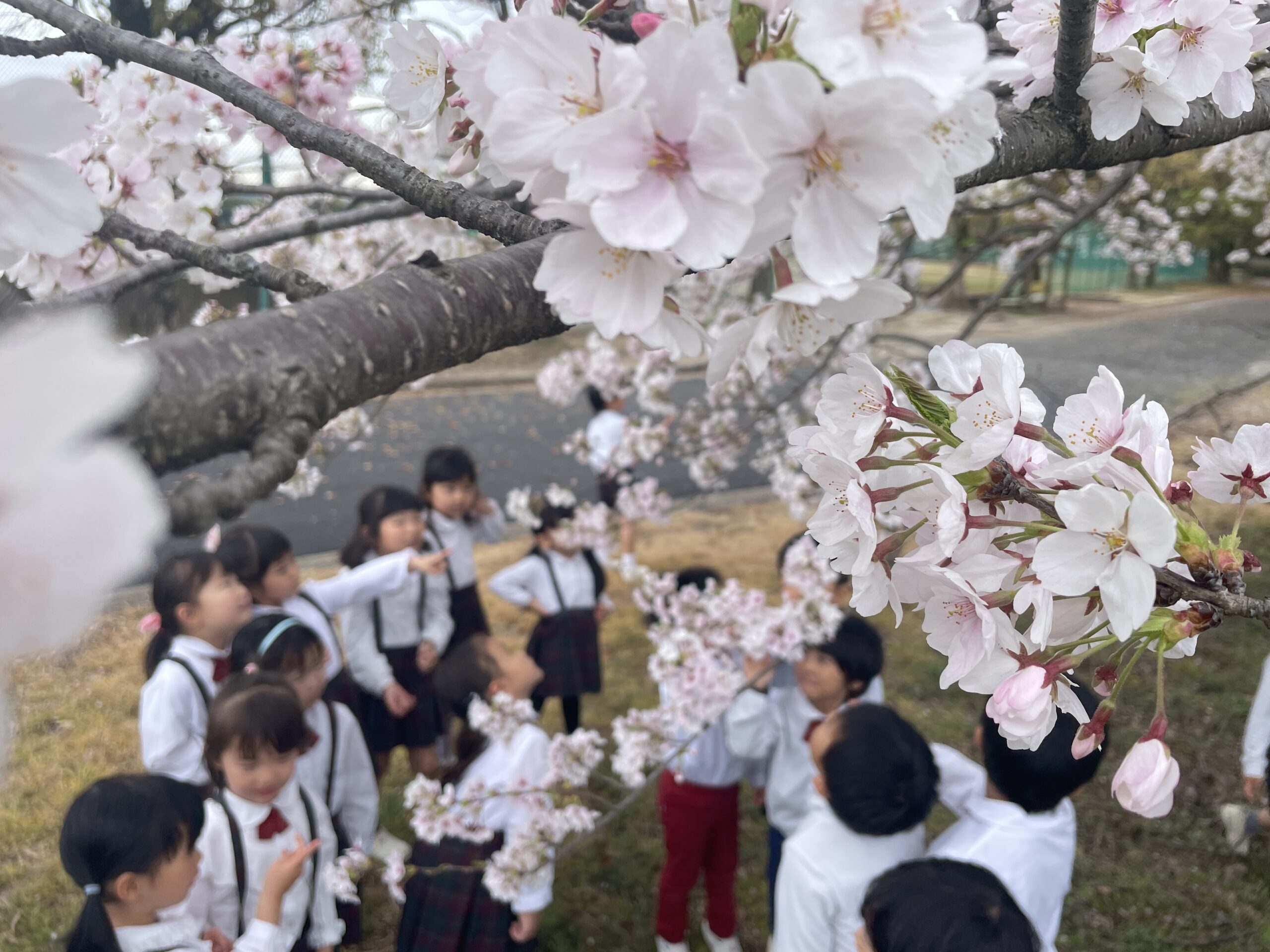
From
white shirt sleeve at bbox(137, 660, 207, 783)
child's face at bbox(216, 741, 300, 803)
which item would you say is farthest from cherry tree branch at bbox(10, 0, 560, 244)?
white shirt sleeve at bbox(137, 660, 207, 783)

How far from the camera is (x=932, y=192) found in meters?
0.59

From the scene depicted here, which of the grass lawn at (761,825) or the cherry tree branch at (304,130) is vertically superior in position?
the cherry tree branch at (304,130)

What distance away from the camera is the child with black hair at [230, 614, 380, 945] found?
2469 millimetres

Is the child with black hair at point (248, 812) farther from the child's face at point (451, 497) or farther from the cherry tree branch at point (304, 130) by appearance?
the child's face at point (451, 497)

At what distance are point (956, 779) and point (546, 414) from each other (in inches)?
398

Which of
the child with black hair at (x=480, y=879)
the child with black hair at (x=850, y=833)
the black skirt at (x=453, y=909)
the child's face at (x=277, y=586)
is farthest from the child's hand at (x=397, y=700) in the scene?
the child with black hair at (x=850, y=833)

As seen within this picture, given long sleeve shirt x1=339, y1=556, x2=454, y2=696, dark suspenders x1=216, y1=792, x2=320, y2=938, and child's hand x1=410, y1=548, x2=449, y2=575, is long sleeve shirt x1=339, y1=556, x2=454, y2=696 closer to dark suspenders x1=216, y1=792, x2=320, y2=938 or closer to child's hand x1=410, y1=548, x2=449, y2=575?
child's hand x1=410, y1=548, x2=449, y2=575

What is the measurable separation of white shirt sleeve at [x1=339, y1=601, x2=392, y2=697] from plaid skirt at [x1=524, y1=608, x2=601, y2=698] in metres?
0.67

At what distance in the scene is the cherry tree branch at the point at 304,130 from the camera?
93 cm

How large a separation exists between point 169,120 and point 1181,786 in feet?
15.2

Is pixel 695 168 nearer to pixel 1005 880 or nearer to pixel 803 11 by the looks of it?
pixel 803 11

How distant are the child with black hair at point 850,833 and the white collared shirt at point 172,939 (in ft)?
3.99

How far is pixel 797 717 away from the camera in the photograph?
9.12 feet

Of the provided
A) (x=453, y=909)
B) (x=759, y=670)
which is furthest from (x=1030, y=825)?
(x=453, y=909)
